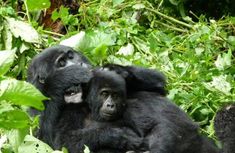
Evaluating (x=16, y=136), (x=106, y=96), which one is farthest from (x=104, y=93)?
(x=16, y=136)

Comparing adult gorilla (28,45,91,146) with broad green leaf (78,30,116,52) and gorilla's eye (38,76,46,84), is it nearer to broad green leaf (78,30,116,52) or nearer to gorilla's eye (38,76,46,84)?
gorilla's eye (38,76,46,84)

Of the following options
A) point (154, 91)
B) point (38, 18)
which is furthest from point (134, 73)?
point (38, 18)

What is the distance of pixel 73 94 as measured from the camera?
4074 mm

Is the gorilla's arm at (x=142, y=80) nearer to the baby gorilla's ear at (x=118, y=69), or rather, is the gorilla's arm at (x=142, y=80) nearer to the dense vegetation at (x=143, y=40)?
the baby gorilla's ear at (x=118, y=69)

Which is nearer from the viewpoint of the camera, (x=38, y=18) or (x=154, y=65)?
(x=154, y=65)

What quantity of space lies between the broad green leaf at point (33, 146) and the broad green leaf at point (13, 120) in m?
0.47

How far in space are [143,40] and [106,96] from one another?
1918 millimetres

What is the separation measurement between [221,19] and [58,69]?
2.71 m

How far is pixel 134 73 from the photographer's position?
13.9 feet

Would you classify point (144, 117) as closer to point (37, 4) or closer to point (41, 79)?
point (41, 79)

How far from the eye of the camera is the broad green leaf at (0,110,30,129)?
315 centimetres

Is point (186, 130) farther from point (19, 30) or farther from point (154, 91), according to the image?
point (19, 30)

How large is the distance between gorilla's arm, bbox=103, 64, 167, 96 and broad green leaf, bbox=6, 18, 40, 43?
90cm

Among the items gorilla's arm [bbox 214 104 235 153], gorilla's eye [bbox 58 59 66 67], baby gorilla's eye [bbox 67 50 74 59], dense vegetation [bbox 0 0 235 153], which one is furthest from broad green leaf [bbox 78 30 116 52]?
gorilla's arm [bbox 214 104 235 153]
